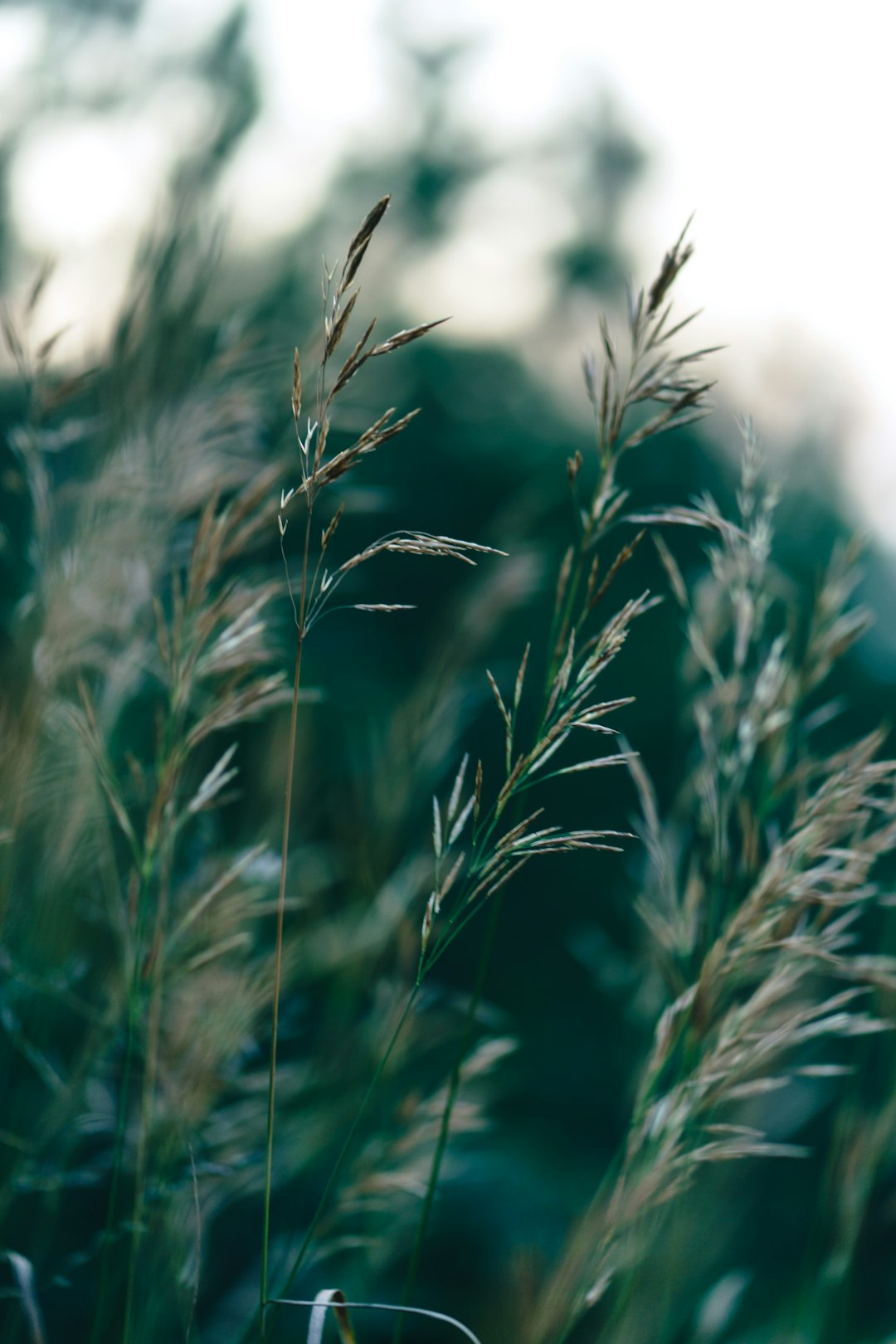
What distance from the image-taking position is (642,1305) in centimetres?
113

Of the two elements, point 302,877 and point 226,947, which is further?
point 302,877

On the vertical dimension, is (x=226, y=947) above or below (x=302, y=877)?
above

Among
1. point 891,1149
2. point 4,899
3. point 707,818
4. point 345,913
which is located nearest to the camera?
point 707,818

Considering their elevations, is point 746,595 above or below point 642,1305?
above

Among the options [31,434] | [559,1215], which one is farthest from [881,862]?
[31,434]

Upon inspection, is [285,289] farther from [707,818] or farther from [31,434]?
[707,818]

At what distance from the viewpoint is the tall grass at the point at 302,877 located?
68 cm

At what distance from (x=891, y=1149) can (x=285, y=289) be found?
8.86 ft

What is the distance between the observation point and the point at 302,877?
69.3 inches

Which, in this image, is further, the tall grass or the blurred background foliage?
the blurred background foliage

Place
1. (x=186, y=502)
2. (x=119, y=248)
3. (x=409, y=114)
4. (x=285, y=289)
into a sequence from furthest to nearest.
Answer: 1. (x=409, y=114)
2. (x=285, y=289)
3. (x=119, y=248)
4. (x=186, y=502)

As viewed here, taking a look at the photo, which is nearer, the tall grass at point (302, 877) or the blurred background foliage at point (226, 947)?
the tall grass at point (302, 877)

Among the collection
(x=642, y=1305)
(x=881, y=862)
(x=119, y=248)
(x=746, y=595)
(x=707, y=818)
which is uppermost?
(x=119, y=248)

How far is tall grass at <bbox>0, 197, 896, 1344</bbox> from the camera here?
2.22 feet
